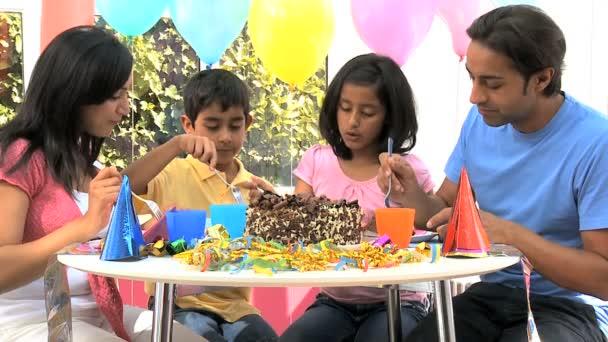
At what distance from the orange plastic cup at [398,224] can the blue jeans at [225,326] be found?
0.80 meters

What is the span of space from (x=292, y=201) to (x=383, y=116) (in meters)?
0.90

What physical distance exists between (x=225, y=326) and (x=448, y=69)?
8.29 feet

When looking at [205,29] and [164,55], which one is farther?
[164,55]

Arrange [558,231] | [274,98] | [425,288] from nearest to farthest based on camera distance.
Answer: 1. [558,231]
2. [425,288]
3. [274,98]

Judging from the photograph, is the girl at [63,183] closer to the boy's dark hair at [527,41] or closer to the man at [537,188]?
the man at [537,188]

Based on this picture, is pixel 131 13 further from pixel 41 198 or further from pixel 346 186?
pixel 41 198

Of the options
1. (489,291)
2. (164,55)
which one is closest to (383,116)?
(489,291)

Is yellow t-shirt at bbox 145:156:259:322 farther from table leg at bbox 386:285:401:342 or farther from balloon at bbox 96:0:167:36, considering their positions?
balloon at bbox 96:0:167:36

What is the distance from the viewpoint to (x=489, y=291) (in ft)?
6.88

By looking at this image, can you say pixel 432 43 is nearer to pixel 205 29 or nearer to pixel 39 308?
pixel 205 29

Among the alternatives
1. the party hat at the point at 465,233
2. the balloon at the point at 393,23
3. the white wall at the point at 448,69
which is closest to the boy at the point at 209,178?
the party hat at the point at 465,233

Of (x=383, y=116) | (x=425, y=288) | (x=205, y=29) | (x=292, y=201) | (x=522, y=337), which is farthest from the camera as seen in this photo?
(x=205, y=29)

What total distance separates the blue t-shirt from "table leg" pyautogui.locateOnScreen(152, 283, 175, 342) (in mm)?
943

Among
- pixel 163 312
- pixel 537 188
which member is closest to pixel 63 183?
pixel 163 312
